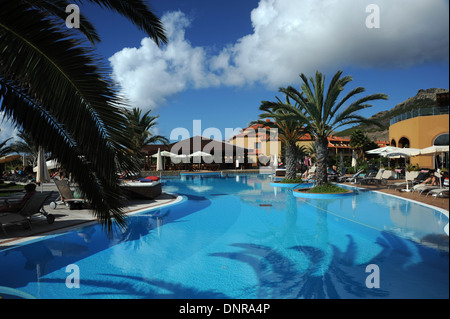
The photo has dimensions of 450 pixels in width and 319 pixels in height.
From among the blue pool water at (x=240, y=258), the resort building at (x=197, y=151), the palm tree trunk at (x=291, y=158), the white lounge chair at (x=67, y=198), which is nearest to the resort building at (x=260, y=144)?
the resort building at (x=197, y=151)

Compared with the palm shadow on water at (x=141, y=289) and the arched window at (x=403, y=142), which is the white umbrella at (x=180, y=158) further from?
the palm shadow on water at (x=141, y=289)

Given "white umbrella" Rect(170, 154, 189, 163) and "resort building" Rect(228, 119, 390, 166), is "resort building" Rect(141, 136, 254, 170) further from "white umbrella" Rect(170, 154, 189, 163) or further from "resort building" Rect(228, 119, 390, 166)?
"resort building" Rect(228, 119, 390, 166)

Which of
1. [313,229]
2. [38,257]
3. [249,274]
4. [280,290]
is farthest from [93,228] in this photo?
[313,229]

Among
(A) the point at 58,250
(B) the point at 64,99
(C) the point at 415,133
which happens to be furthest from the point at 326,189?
(C) the point at 415,133

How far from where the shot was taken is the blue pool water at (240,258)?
419cm

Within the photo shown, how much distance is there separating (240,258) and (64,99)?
430cm

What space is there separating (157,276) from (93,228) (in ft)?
12.4

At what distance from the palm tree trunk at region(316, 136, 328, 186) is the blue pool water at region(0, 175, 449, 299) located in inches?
194

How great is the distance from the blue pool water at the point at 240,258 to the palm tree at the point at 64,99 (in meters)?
2.09

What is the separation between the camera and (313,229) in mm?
7691

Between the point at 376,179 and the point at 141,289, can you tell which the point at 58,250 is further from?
the point at 376,179

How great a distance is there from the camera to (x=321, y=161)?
1435 cm

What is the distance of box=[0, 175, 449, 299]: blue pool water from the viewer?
165 inches
